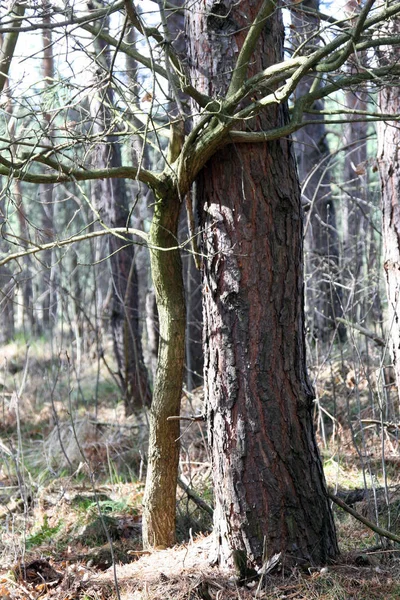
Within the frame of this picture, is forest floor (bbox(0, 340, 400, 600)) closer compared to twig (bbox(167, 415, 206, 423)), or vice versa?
forest floor (bbox(0, 340, 400, 600))

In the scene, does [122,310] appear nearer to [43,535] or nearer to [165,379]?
[43,535]

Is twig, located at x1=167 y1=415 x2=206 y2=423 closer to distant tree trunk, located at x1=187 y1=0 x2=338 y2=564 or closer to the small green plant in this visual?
distant tree trunk, located at x1=187 y1=0 x2=338 y2=564

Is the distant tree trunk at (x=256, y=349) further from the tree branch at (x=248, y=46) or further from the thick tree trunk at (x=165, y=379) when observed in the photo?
the thick tree trunk at (x=165, y=379)

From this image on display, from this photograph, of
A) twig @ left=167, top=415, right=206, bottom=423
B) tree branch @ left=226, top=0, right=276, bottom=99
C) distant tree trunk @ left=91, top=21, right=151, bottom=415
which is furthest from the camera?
distant tree trunk @ left=91, top=21, right=151, bottom=415

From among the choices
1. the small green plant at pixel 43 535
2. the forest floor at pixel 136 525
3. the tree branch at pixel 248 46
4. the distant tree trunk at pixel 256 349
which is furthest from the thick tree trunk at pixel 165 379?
the small green plant at pixel 43 535

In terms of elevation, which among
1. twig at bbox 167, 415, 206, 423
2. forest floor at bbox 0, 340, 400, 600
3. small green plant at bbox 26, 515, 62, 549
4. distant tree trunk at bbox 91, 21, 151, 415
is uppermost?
distant tree trunk at bbox 91, 21, 151, 415

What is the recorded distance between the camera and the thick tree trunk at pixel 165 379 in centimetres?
385

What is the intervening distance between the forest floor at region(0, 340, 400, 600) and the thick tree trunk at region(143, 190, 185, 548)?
0.20 metres

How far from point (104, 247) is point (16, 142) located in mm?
12067

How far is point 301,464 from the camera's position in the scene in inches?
140

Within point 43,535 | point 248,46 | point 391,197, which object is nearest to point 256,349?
point 248,46

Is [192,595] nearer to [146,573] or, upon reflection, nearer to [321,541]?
[146,573]

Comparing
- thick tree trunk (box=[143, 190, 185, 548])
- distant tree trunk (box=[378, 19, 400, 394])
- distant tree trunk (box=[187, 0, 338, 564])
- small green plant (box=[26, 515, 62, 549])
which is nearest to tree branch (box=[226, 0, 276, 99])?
distant tree trunk (box=[187, 0, 338, 564])

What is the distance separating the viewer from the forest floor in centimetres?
345
